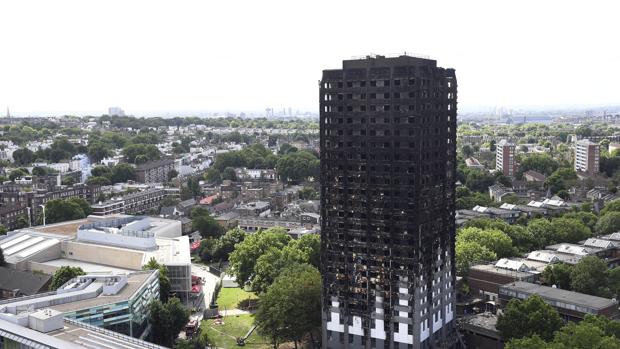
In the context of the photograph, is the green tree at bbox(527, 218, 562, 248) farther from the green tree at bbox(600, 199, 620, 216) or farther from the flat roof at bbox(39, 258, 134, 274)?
the flat roof at bbox(39, 258, 134, 274)

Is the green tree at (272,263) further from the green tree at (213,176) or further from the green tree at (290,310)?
the green tree at (213,176)

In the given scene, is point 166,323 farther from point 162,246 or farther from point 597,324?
point 597,324

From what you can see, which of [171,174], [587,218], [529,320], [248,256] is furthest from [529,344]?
[171,174]

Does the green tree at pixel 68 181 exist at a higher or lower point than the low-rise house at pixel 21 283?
higher

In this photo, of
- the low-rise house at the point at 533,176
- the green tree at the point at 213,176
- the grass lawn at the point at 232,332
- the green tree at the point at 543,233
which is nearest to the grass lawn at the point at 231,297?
the grass lawn at the point at 232,332

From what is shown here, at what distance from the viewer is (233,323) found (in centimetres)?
4988

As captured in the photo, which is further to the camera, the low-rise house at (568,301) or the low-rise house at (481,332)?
the low-rise house at (568,301)

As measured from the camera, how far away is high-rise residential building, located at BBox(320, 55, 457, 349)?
38.9 meters

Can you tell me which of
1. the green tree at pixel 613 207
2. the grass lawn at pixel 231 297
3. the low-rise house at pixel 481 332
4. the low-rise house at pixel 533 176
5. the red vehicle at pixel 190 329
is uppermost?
the green tree at pixel 613 207

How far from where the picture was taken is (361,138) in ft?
133

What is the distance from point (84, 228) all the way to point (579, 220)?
56.8 metres

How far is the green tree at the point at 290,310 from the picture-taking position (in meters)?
42.9

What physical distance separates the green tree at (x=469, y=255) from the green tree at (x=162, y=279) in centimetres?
2657

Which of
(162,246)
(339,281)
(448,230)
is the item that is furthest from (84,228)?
(448,230)
